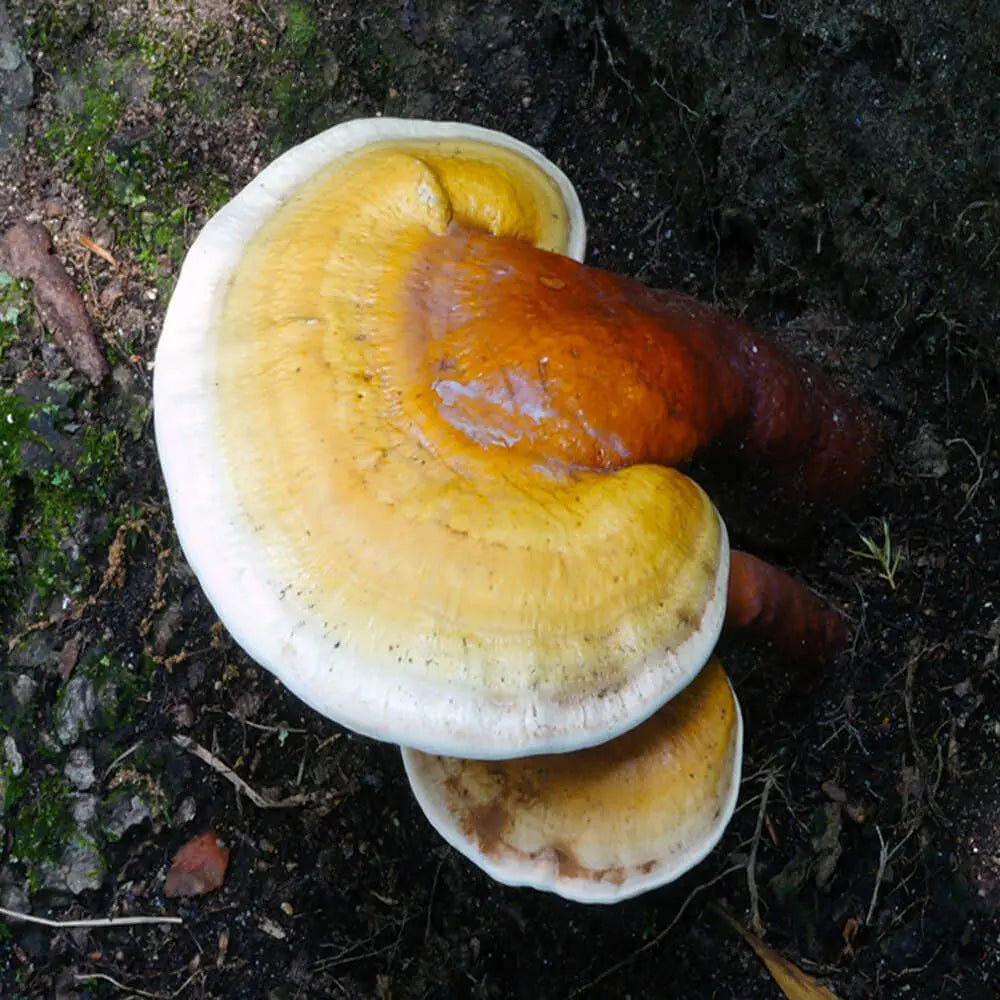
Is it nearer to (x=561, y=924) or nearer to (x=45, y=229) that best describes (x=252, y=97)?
(x=45, y=229)

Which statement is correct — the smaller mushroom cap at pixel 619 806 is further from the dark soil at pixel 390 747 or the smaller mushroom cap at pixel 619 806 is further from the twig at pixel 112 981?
the twig at pixel 112 981

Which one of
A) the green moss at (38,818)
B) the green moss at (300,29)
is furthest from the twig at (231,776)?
the green moss at (300,29)

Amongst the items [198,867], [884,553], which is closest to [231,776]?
[198,867]

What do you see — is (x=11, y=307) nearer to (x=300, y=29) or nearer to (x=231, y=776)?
(x=300, y=29)

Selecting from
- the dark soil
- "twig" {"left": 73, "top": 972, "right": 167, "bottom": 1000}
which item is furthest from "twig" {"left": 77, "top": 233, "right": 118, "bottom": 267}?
"twig" {"left": 73, "top": 972, "right": 167, "bottom": 1000}

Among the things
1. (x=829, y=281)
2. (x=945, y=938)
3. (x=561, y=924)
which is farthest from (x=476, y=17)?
(x=945, y=938)

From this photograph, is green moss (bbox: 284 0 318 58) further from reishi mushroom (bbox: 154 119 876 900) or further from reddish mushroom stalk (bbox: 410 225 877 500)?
reddish mushroom stalk (bbox: 410 225 877 500)
